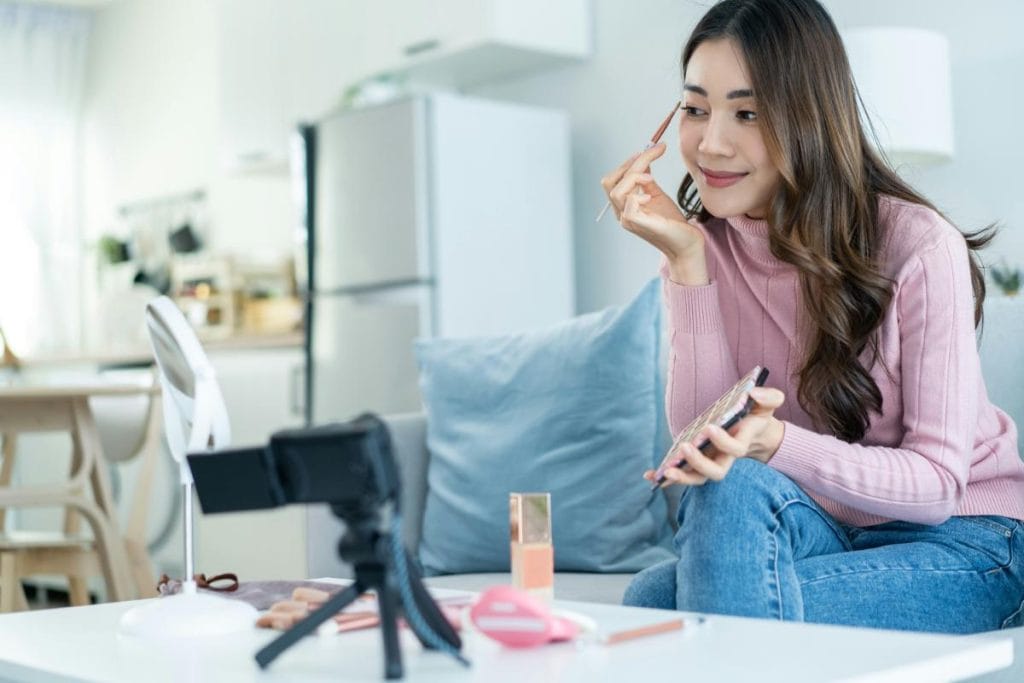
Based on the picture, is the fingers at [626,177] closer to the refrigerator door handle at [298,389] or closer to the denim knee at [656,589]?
the denim knee at [656,589]

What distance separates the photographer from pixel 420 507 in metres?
2.34

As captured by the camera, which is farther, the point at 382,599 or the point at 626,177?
the point at 626,177

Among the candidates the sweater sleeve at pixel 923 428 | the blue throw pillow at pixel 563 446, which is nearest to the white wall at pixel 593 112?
the blue throw pillow at pixel 563 446

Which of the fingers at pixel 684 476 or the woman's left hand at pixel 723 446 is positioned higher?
the woman's left hand at pixel 723 446

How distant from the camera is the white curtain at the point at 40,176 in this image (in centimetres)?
652

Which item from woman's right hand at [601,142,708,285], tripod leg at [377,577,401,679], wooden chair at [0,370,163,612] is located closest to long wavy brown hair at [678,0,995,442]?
woman's right hand at [601,142,708,285]

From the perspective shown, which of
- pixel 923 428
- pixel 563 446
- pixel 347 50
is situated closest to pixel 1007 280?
pixel 563 446

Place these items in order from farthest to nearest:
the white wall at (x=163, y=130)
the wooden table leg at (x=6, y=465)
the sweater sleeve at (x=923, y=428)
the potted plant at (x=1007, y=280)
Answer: the white wall at (x=163, y=130) → the wooden table leg at (x=6, y=465) → the potted plant at (x=1007, y=280) → the sweater sleeve at (x=923, y=428)

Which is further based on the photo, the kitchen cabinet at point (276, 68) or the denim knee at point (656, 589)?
the kitchen cabinet at point (276, 68)

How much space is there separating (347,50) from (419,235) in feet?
3.15

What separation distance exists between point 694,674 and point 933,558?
24.4 inches

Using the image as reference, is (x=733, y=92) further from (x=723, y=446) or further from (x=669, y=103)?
(x=669, y=103)

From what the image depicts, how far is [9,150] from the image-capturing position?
6527mm

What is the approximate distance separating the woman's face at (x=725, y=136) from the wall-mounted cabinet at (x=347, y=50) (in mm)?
2284
